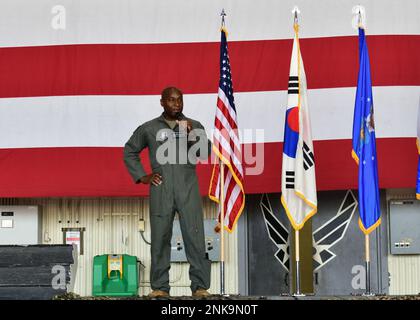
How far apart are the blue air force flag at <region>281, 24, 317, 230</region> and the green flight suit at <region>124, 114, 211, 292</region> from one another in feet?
3.40

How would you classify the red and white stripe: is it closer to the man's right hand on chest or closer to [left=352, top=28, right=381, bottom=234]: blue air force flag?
the man's right hand on chest

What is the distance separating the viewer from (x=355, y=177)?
948 centimetres

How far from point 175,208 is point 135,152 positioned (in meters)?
0.55

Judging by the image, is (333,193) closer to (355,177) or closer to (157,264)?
(355,177)

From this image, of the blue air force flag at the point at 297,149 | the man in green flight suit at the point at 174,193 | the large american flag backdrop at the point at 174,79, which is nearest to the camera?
the man in green flight suit at the point at 174,193

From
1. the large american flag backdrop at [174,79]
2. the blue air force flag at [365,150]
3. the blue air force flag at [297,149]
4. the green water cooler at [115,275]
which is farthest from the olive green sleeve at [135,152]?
the green water cooler at [115,275]

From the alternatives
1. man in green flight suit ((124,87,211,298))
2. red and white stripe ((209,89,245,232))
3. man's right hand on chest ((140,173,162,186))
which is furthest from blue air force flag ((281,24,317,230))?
man's right hand on chest ((140,173,162,186))

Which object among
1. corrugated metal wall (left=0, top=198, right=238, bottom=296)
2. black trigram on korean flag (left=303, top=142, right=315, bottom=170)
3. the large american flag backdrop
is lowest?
corrugated metal wall (left=0, top=198, right=238, bottom=296)

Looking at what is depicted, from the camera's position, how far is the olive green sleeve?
24.2 ft

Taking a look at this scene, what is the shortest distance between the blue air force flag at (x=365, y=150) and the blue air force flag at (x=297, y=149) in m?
0.40

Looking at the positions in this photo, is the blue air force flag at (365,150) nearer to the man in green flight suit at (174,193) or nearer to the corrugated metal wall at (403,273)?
the man in green flight suit at (174,193)

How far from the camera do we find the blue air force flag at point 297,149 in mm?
8023

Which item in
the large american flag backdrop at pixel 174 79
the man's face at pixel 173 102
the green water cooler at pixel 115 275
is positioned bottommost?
the green water cooler at pixel 115 275

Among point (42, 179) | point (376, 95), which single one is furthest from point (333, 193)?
point (42, 179)
